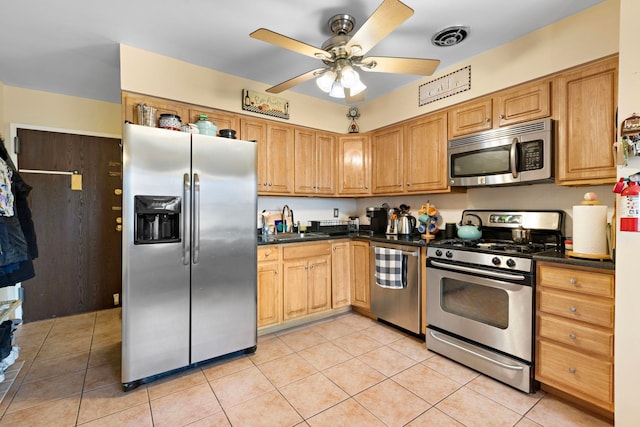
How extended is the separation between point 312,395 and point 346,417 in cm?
29

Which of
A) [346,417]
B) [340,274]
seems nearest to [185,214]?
[346,417]

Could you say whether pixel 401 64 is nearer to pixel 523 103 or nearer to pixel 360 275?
pixel 523 103

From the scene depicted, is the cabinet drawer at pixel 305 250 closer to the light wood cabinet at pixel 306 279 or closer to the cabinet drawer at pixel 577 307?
the light wood cabinet at pixel 306 279

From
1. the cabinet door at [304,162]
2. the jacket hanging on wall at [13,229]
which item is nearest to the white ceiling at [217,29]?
the cabinet door at [304,162]

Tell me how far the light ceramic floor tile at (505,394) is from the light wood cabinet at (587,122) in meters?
1.46

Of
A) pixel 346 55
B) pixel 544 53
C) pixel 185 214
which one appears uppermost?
pixel 544 53

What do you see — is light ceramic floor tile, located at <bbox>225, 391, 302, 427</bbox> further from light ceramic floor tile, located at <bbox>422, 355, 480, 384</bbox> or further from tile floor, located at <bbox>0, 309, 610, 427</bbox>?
light ceramic floor tile, located at <bbox>422, 355, 480, 384</bbox>

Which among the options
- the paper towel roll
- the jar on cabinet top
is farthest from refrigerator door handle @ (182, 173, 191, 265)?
the paper towel roll

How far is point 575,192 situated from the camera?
221 centimetres

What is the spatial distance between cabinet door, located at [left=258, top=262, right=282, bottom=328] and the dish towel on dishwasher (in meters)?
0.99

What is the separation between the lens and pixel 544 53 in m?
2.14

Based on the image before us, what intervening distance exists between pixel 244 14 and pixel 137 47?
105 cm

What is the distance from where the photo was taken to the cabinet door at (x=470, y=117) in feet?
8.09

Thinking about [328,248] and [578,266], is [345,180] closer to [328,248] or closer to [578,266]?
[328,248]
